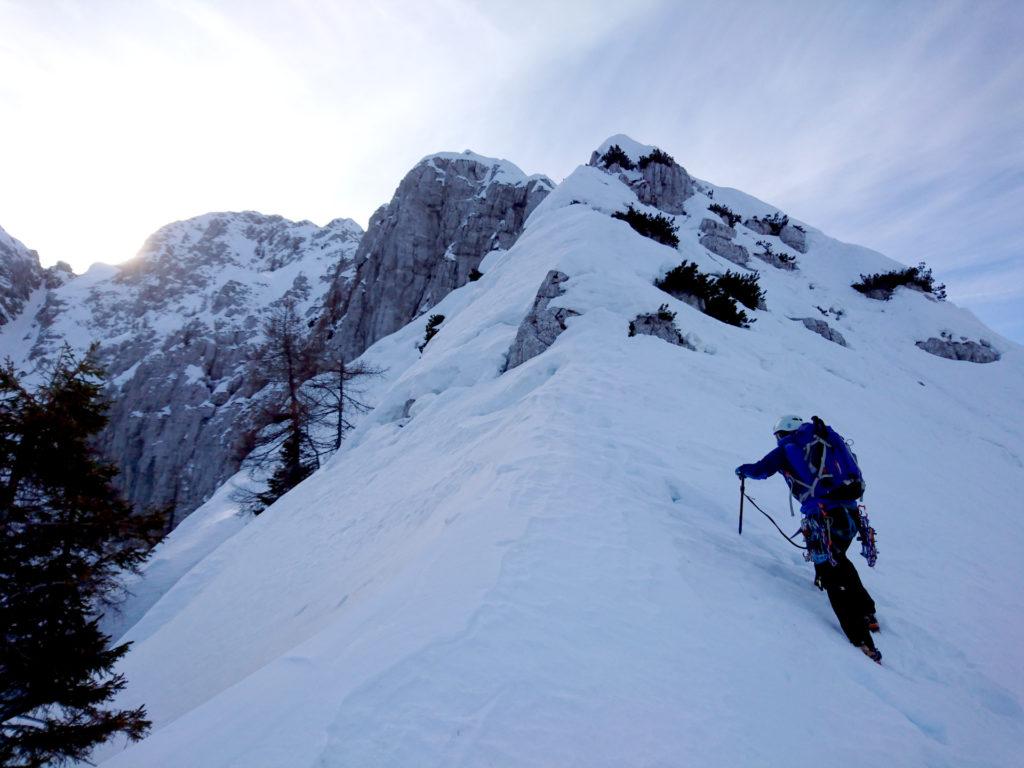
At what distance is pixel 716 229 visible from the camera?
26562mm

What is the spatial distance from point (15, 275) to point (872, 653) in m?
128

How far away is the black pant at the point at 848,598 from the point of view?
144 inches

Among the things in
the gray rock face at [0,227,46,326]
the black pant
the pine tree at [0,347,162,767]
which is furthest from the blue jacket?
the gray rock face at [0,227,46,326]

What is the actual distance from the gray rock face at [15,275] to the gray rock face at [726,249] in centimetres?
11337

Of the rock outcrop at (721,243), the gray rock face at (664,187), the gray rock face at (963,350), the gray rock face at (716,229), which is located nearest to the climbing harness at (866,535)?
the gray rock face at (963,350)

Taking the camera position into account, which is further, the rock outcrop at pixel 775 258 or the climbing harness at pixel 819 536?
the rock outcrop at pixel 775 258

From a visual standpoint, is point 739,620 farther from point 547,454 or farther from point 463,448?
point 463,448

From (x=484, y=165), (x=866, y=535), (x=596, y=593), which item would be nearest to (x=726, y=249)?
(x=866, y=535)

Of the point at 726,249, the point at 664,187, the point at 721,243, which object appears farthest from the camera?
the point at 664,187

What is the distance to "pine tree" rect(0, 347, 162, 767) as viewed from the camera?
6.45m

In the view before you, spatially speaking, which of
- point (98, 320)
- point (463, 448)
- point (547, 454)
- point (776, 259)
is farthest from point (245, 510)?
point (98, 320)

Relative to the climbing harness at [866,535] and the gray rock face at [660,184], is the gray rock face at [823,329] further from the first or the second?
the climbing harness at [866,535]

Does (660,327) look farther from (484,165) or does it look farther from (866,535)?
(484,165)

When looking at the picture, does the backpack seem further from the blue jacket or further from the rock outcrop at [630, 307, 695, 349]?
the rock outcrop at [630, 307, 695, 349]
